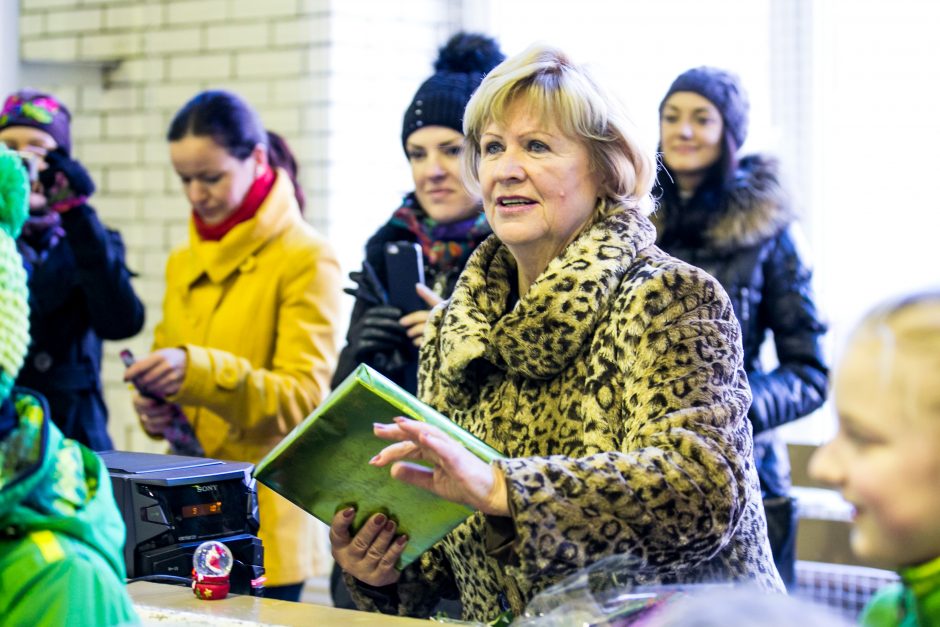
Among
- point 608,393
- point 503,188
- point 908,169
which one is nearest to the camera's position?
point 608,393

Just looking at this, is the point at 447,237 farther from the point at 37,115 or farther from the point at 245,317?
the point at 37,115

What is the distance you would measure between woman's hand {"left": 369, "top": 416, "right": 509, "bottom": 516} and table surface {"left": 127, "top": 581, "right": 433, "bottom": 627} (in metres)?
0.20

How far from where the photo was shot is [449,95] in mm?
3348

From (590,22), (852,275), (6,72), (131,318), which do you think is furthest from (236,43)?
(852,275)

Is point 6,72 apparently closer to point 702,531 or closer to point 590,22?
point 590,22

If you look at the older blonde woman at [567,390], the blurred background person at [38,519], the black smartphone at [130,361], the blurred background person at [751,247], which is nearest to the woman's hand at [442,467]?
the older blonde woman at [567,390]

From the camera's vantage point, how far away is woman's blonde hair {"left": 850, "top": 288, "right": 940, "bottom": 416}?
114 cm

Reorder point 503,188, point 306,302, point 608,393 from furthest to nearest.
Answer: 1. point 306,302
2. point 503,188
3. point 608,393

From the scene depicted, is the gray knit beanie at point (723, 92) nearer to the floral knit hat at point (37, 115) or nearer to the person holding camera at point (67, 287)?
the person holding camera at point (67, 287)

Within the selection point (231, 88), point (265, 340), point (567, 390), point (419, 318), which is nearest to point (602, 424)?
point (567, 390)

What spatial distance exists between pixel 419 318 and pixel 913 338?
6.54 ft

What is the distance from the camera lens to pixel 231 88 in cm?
543

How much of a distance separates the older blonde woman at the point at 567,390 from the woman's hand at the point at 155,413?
1328 mm

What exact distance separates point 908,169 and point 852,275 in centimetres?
46
